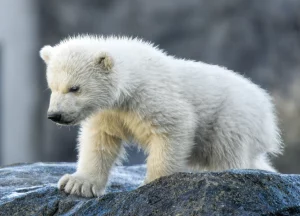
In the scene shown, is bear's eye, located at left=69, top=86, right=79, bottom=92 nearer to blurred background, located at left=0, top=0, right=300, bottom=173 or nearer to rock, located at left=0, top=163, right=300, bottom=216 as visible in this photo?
rock, located at left=0, top=163, right=300, bottom=216

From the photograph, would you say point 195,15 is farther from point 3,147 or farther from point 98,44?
point 98,44

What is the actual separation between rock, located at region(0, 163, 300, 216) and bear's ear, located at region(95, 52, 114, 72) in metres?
0.89

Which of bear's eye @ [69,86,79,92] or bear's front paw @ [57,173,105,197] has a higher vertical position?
bear's eye @ [69,86,79,92]

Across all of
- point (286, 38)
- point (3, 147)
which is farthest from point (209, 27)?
point (3, 147)

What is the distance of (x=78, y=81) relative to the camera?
4.68 m

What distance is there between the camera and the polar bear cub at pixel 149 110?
15.5 ft

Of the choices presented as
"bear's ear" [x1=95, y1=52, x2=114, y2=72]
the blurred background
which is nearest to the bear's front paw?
"bear's ear" [x1=95, y1=52, x2=114, y2=72]

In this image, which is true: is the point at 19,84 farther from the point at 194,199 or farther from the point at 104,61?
the point at 194,199

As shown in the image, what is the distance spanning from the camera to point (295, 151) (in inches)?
506

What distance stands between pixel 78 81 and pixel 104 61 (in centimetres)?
22

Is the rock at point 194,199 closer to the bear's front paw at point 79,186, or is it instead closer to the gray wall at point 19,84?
the bear's front paw at point 79,186

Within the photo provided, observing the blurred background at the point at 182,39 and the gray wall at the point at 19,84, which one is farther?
the gray wall at the point at 19,84

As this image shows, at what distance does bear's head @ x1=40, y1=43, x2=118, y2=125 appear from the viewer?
4.58 metres

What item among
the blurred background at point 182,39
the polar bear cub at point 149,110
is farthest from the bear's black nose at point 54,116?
the blurred background at point 182,39
